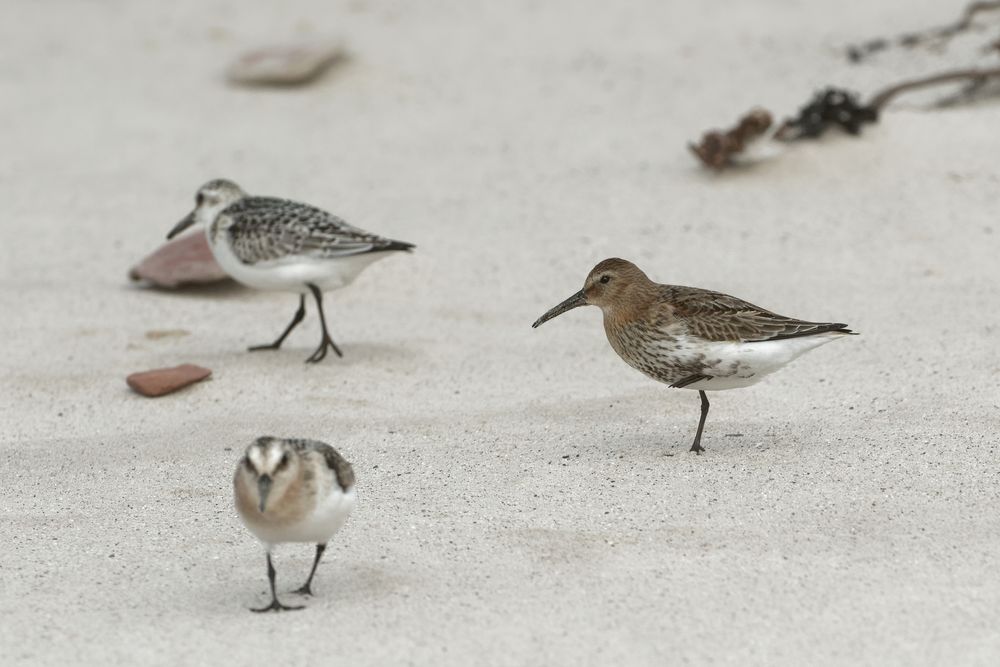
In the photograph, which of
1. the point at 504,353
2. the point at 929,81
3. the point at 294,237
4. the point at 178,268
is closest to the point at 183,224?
the point at 178,268

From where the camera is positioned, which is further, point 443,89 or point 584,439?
point 443,89

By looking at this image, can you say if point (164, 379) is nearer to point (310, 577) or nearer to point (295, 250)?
point (295, 250)

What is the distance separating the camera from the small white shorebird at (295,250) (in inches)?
309

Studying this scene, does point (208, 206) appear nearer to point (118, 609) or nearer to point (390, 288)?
point (390, 288)

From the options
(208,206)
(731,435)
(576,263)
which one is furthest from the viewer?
(576,263)

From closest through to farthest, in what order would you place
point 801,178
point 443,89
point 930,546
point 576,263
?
point 930,546, point 576,263, point 801,178, point 443,89

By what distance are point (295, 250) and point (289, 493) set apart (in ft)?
11.7

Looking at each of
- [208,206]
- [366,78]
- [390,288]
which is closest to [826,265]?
[390,288]

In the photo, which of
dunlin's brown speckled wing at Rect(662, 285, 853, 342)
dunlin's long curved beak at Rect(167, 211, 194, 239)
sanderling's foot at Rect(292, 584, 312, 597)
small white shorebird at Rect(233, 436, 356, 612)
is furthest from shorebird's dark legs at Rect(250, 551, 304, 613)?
dunlin's long curved beak at Rect(167, 211, 194, 239)

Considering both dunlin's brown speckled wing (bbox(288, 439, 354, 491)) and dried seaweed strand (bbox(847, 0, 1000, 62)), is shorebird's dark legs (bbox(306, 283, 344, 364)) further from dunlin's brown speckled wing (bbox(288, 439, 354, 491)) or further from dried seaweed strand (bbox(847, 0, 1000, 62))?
dried seaweed strand (bbox(847, 0, 1000, 62))

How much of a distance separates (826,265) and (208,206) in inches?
149

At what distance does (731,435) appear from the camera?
6.42m

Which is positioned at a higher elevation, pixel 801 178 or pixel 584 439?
pixel 801 178

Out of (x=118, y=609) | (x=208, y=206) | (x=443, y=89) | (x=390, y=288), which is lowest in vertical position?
(x=118, y=609)
